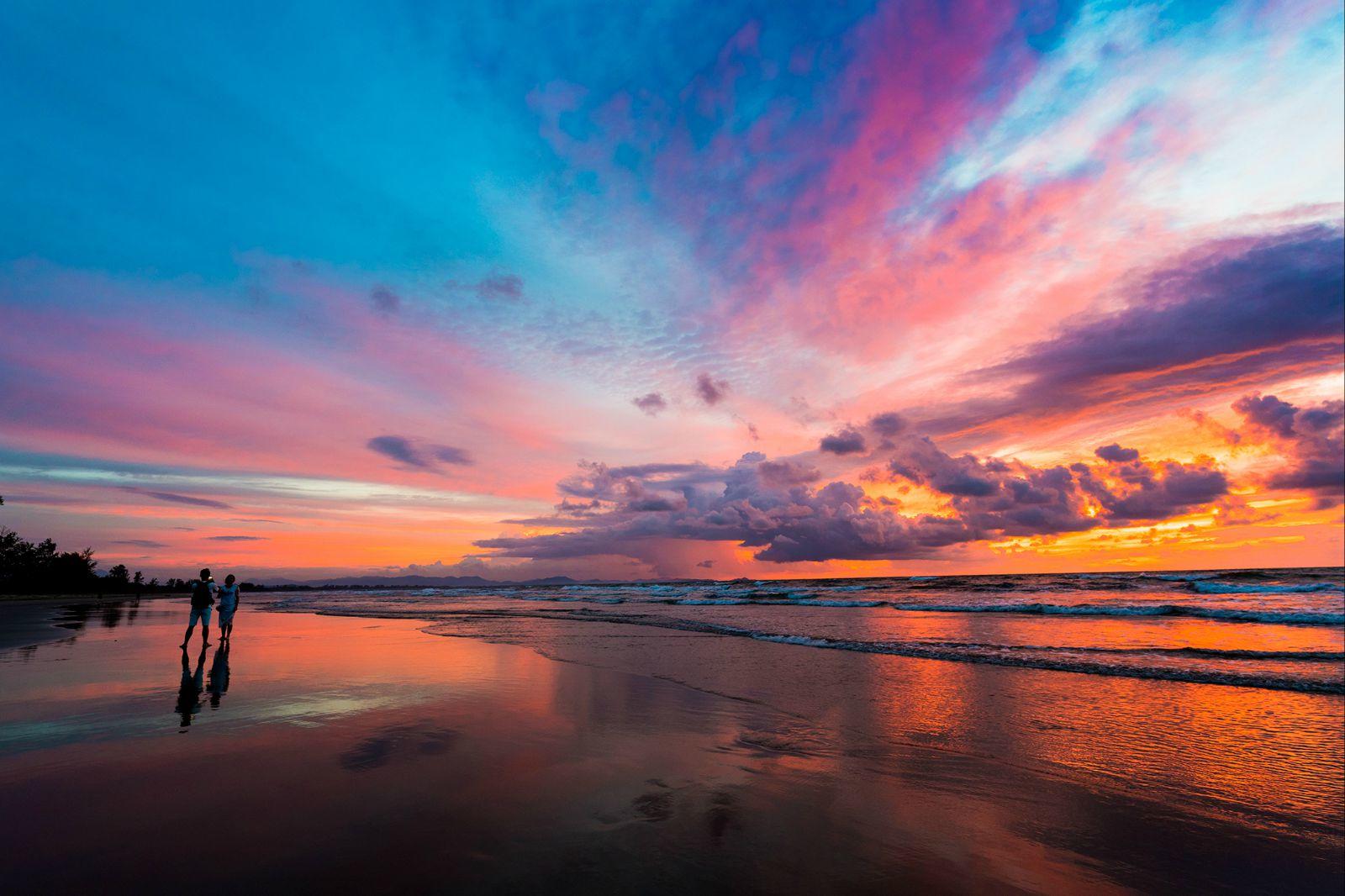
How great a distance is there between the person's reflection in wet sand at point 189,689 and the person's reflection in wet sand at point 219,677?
0.18 m

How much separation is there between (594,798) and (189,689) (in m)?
10.4

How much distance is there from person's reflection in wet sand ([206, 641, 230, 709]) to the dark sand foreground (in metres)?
0.23

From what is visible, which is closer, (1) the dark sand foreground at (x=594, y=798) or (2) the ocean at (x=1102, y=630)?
(1) the dark sand foreground at (x=594, y=798)

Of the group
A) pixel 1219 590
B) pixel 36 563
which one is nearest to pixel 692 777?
pixel 1219 590

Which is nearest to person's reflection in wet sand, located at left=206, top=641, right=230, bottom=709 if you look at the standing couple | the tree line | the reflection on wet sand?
the reflection on wet sand

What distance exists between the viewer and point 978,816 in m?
6.27

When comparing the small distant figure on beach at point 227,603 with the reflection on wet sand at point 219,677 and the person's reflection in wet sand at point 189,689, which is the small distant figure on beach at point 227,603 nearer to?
the reflection on wet sand at point 219,677

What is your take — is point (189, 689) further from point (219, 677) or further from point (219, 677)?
point (219, 677)

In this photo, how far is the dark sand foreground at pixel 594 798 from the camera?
4.86 m

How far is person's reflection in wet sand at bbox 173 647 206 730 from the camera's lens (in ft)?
32.2

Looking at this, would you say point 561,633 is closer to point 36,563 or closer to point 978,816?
point 978,816

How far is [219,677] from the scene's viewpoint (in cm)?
1325

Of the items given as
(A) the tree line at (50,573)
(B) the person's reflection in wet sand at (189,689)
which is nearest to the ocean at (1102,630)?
(B) the person's reflection in wet sand at (189,689)

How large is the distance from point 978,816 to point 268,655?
717 inches
